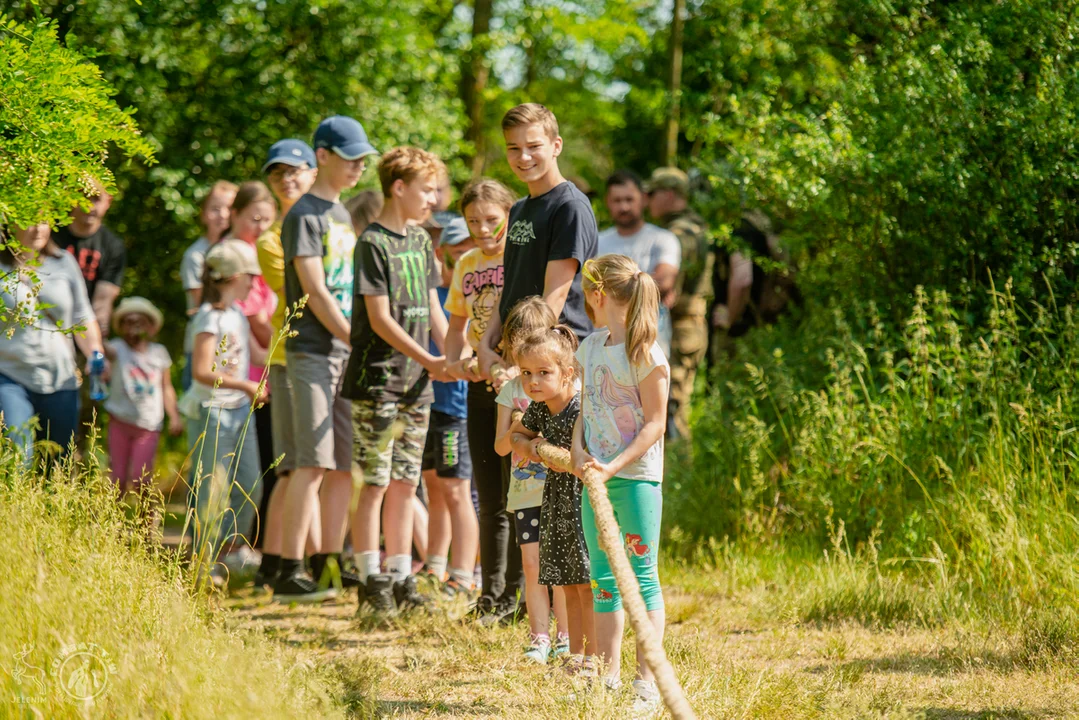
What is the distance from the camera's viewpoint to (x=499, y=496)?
519 cm

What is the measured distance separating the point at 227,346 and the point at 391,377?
4.27 feet

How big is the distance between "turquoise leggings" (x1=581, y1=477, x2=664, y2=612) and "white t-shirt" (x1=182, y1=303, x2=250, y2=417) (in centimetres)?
296

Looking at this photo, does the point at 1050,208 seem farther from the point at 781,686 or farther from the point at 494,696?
the point at 494,696

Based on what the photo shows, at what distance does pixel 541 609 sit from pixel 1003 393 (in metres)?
2.72

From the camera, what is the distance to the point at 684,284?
29.1ft

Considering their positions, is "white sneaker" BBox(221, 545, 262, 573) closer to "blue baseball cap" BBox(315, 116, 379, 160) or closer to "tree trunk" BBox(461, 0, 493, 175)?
"blue baseball cap" BBox(315, 116, 379, 160)

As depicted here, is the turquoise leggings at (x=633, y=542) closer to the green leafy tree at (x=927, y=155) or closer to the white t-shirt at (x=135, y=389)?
the green leafy tree at (x=927, y=155)

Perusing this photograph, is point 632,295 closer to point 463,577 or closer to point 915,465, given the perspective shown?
point 463,577

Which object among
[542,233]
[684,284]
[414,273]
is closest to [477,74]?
[684,284]

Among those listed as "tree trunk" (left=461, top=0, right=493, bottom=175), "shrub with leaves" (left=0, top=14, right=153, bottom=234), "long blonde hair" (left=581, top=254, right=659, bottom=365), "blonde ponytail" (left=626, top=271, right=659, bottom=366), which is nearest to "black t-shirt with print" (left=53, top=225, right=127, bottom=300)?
"shrub with leaves" (left=0, top=14, right=153, bottom=234)

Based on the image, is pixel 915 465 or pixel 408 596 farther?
pixel 915 465

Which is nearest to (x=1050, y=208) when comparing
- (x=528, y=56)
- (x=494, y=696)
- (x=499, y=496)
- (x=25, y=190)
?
(x=499, y=496)

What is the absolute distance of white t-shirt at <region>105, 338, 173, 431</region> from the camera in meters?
7.15

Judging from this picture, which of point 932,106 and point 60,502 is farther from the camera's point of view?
point 932,106
